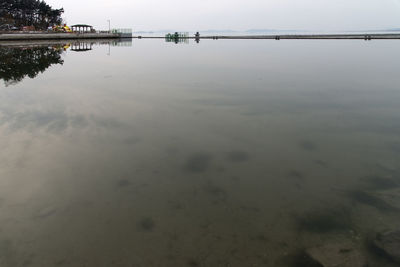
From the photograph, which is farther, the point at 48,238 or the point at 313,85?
the point at 313,85

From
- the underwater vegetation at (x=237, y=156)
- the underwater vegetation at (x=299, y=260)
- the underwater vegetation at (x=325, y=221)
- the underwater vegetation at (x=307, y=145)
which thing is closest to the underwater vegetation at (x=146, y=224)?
the underwater vegetation at (x=299, y=260)

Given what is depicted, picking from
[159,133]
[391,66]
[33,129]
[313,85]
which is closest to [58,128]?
[33,129]

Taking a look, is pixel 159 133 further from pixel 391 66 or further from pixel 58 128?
pixel 391 66

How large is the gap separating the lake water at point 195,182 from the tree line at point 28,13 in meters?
84.7

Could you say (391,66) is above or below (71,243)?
above

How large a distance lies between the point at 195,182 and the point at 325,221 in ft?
10.5

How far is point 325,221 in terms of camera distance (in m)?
5.76

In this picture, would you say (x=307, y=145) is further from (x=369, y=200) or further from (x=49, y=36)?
(x=49, y=36)

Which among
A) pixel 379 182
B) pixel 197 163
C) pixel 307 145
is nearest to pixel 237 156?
pixel 197 163

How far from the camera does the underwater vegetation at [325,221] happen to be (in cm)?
554

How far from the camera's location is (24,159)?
818cm

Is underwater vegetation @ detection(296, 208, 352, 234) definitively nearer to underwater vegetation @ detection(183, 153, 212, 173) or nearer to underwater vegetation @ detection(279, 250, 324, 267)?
underwater vegetation @ detection(279, 250, 324, 267)

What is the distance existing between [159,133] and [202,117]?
9.48 ft

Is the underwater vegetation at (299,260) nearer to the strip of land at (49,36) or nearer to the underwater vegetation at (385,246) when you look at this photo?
the underwater vegetation at (385,246)
